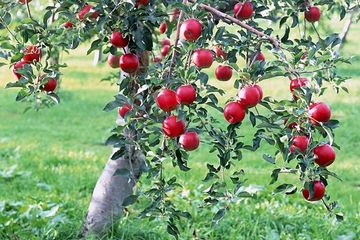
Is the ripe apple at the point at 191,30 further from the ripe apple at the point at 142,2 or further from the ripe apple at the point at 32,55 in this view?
the ripe apple at the point at 32,55

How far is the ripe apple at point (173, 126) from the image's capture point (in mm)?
1676

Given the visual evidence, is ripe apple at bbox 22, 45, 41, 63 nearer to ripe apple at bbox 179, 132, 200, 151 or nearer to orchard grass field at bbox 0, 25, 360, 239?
ripe apple at bbox 179, 132, 200, 151

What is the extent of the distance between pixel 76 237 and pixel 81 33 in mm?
1648

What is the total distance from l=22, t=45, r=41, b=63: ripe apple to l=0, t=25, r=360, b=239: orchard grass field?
872 millimetres

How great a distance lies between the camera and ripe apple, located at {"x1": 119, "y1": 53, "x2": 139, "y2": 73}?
1934 mm

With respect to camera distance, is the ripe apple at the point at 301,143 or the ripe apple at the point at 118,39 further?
the ripe apple at the point at 118,39

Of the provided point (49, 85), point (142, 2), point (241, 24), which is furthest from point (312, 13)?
point (49, 85)

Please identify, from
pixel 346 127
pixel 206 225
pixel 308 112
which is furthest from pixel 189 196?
pixel 346 127

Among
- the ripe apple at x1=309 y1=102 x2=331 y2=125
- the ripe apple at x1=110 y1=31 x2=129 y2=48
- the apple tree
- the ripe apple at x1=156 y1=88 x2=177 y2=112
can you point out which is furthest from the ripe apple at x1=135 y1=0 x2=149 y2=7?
the ripe apple at x1=309 y1=102 x2=331 y2=125

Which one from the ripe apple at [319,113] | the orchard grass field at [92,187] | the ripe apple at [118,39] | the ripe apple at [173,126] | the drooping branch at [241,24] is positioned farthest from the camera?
the orchard grass field at [92,187]

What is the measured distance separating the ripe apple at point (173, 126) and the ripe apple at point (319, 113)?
1.04ft

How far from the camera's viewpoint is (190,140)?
5.60ft

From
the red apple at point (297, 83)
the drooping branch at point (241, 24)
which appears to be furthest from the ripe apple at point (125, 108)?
the red apple at point (297, 83)

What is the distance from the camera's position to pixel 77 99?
10914mm
